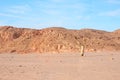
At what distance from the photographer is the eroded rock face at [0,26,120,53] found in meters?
59.2

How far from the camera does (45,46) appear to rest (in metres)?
61.0

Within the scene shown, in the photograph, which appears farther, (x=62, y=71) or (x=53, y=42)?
(x=53, y=42)

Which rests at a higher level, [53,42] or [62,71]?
[53,42]

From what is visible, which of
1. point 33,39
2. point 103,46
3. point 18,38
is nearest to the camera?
point 103,46

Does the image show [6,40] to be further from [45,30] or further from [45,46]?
[45,46]

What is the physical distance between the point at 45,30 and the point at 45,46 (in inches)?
367

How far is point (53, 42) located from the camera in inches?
2434

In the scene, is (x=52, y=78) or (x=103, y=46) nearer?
(x=52, y=78)

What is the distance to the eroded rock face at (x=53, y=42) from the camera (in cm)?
5921

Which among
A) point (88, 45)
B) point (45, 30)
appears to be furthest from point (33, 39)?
point (88, 45)

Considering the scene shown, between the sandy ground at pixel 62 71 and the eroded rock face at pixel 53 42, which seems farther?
the eroded rock face at pixel 53 42

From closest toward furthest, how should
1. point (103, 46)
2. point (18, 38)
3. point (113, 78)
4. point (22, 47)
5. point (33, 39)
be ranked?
point (113, 78) < point (103, 46) < point (22, 47) < point (33, 39) < point (18, 38)

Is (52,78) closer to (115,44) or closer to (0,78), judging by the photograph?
(0,78)

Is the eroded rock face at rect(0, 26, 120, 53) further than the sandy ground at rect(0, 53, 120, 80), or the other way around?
the eroded rock face at rect(0, 26, 120, 53)
